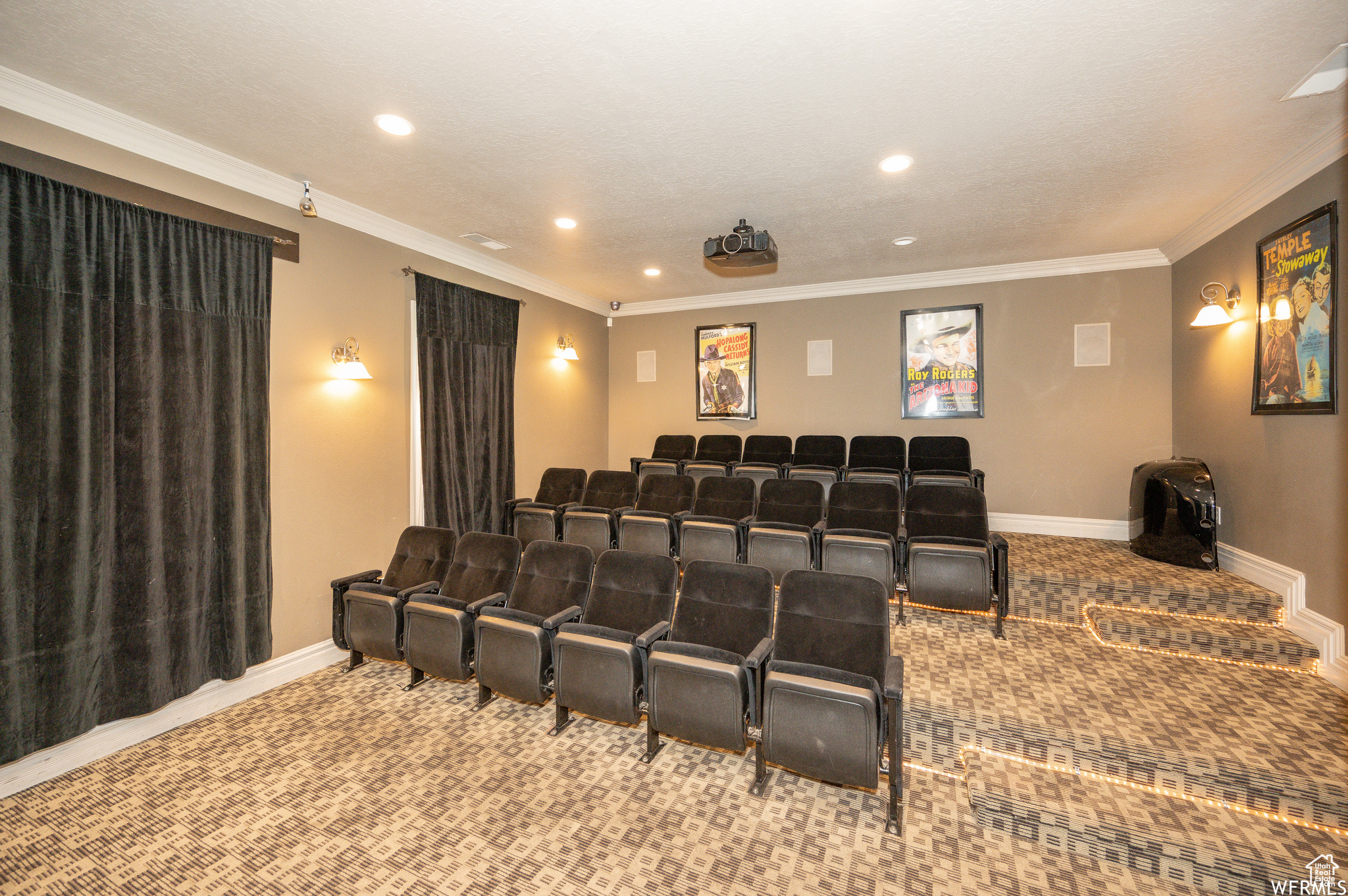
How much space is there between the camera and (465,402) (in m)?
5.47

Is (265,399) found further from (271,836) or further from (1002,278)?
(1002,278)

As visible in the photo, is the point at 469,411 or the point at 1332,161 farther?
the point at 469,411

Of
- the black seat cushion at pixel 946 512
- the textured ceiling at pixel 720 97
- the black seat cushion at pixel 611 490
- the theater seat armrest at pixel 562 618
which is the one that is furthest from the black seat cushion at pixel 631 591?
the textured ceiling at pixel 720 97

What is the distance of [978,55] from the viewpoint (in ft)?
8.41

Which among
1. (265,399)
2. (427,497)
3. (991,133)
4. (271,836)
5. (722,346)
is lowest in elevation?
(271,836)

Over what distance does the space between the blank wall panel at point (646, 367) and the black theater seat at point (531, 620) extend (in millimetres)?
4942

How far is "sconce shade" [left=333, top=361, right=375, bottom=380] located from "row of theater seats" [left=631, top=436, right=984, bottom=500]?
3351 mm

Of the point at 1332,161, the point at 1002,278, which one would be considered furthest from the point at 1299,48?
the point at 1002,278

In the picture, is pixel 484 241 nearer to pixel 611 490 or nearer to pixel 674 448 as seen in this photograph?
pixel 611 490

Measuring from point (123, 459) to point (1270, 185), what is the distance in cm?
799

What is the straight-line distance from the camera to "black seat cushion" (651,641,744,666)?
2516mm

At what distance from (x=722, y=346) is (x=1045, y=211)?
415cm

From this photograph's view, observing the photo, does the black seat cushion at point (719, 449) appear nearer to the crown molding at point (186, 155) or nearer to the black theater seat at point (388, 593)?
the crown molding at point (186, 155)

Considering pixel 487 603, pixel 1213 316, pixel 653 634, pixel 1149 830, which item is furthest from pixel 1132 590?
pixel 487 603
